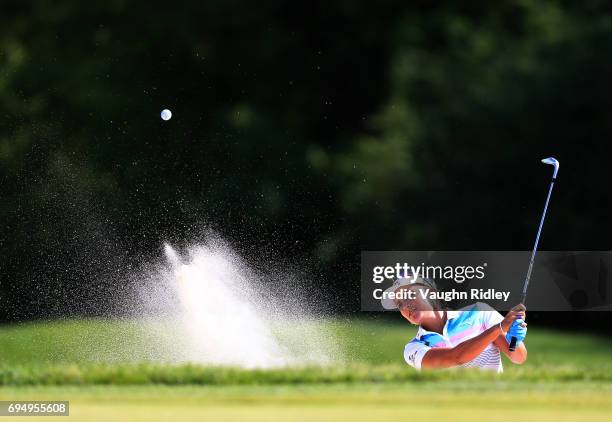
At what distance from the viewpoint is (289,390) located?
7.96 meters

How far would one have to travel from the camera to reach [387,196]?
25.2 m

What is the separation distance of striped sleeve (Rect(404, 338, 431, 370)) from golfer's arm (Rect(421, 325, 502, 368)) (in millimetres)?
36

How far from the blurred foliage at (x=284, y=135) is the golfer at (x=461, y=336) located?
7.24 meters

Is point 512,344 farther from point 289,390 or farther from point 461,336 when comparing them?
point 289,390

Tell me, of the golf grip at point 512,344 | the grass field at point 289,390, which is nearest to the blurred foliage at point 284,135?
the grass field at point 289,390

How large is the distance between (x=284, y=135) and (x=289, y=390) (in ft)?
66.2

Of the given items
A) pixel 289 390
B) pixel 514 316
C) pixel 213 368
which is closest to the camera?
pixel 514 316

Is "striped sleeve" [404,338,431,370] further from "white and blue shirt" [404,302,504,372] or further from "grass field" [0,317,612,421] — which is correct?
"grass field" [0,317,612,421]

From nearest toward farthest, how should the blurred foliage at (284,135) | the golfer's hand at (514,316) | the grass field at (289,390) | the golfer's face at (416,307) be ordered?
the grass field at (289,390) < the golfer's hand at (514,316) < the golfer's face at (416,307) < the blurred foliage at (284,135)

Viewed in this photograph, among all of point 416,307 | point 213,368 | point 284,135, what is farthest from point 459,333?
point 284,135

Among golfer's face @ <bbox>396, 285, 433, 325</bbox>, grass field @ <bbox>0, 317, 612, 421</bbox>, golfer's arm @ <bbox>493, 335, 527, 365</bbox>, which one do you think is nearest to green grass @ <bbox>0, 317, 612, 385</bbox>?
grass field @ <bbox>0, 317, 612, 421</bbox>

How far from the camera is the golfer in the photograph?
8.04 m

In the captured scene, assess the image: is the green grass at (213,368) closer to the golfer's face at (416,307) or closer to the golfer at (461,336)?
the golfer at (461,336)

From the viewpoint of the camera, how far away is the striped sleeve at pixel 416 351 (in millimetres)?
8734
